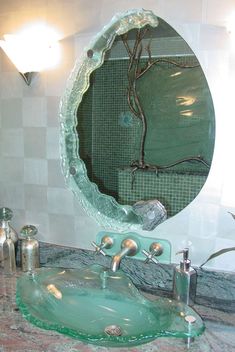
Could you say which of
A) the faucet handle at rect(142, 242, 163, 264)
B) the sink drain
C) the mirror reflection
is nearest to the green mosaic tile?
the mirror reflection

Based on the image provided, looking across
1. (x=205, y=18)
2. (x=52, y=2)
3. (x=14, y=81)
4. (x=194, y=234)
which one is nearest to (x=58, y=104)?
(x=14, y=81)

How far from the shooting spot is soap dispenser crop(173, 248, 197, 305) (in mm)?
1034

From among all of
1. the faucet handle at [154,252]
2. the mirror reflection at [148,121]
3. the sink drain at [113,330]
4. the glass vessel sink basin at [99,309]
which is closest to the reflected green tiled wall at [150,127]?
the mirror reflection at [148,121]

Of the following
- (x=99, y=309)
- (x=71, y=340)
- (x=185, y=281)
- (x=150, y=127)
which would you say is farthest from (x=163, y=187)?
(x=71, y=340)

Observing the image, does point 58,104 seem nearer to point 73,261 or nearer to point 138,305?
point 73,261

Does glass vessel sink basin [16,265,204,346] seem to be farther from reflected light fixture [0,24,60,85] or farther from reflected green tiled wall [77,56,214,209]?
reflected light fixture [0,24,60,85]

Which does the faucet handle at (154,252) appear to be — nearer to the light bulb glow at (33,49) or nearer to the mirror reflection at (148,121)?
the mirror reflection at (148,121)

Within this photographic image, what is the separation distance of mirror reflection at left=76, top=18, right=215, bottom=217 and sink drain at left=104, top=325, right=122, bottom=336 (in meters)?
0.41

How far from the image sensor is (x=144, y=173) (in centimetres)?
120

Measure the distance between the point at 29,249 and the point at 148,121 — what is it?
0.67 meters

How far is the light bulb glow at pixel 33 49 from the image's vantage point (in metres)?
1.24

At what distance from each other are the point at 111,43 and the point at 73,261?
839mm

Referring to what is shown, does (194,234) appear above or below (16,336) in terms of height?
above

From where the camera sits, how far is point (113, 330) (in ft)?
3.09
